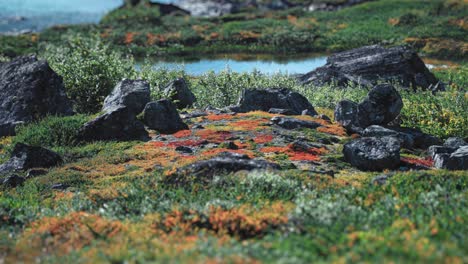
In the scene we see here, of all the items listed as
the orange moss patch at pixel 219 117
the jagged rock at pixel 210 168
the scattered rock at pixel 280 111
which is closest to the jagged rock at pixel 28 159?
the jagged rock at pixel 210 168

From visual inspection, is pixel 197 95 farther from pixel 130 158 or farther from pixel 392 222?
pixel 392 222

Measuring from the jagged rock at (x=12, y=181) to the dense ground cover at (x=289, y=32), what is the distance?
A: 67.2m

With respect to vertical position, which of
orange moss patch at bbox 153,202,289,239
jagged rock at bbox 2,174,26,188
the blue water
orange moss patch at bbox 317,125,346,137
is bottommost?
the blue water

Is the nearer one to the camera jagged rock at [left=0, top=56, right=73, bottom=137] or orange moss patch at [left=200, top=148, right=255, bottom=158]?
orange moss patch at [left=200, top=148, right=255, bottom=158]

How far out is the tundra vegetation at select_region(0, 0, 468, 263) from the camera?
13.7 metres

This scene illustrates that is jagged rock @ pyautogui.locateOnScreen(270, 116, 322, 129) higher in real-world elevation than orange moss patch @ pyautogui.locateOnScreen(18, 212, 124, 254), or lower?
lower

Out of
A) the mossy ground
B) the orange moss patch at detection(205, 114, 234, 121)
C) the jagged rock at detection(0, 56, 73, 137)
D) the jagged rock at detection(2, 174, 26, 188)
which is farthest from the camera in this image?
the jagged rock at detection(0, 56, 73, 137)

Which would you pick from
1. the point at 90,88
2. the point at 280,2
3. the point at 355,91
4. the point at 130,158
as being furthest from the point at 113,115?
the point at 280,2

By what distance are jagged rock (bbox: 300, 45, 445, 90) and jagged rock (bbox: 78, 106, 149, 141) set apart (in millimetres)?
34905

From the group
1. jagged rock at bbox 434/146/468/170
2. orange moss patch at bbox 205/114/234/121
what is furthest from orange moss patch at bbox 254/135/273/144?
jagged rock at bbox 434/146/468/170

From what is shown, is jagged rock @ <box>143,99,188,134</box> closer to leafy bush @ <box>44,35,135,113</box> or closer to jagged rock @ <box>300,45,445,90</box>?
leafy bush @ <box>44,35,135,113</box>

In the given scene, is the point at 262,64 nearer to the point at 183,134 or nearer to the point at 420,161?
the point at 183,134

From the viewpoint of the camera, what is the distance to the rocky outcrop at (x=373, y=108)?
135ft

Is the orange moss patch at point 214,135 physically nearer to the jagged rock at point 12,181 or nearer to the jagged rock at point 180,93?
the jagged rock at point 12,181
